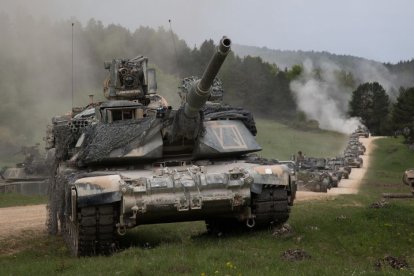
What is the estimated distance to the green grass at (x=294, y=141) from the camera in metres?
53.6

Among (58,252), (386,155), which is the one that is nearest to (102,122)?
(58,252)

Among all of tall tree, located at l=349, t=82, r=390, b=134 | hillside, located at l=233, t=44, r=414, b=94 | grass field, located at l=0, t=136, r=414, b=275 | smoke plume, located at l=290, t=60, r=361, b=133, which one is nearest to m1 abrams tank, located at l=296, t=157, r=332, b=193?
grass field, located at l=0, t=136, r=414, b=275

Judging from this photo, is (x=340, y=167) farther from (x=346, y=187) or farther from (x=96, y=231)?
(x=96, y=231)

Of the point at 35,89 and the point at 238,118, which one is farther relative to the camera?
the point at 35,89

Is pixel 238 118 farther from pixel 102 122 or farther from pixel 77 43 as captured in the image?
pixel 77 43

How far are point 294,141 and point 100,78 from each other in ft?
61.8

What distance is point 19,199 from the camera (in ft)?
84.4

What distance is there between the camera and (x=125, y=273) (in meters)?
8.66

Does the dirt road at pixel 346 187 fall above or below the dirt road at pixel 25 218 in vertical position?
above

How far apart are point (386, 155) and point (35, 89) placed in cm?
3184

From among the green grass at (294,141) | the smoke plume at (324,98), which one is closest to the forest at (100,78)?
the smoke plume at (324,98)

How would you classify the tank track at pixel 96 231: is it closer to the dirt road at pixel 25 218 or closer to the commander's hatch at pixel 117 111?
the commander's hatch at pixel 117 111

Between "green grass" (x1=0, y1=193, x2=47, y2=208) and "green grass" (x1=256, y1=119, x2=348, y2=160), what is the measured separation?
76.7 ft

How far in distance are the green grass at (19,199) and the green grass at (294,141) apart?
76.7 ft
